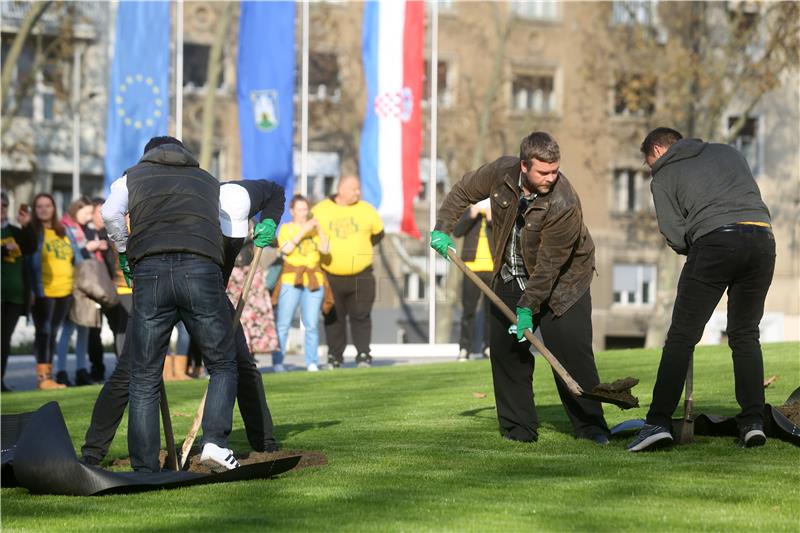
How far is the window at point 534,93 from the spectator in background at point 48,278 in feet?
107

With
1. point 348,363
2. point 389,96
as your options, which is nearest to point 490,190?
point 348,363

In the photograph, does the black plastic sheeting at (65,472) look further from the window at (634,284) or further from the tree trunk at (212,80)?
the window at (634,284)

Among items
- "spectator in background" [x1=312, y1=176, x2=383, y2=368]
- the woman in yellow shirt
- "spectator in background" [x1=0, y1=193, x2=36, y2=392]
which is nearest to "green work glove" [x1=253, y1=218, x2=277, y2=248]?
"spectator in background" [x1=0, y1=193, x2=36, y2=392]

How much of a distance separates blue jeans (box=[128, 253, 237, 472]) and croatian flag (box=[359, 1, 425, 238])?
2050 cm

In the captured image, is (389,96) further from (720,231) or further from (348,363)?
(720,231)

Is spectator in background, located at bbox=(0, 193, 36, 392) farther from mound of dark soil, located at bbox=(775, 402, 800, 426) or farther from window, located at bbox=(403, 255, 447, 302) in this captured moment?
window, located at bbox=(403, 255, 447, 302)

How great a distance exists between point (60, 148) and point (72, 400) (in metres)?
30.3

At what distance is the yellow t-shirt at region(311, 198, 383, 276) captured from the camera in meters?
17.8

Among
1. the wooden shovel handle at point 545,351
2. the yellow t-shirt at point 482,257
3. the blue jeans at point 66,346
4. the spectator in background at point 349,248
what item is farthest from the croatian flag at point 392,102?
the wooden shovel handle at point 545,351

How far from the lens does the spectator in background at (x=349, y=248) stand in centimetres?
1784

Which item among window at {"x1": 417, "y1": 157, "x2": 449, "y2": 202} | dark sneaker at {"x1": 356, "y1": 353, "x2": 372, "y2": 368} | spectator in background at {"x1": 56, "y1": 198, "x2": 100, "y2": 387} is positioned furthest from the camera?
window at {"x1": 417, "y1": 157, "x2": 449, "y2": 202}

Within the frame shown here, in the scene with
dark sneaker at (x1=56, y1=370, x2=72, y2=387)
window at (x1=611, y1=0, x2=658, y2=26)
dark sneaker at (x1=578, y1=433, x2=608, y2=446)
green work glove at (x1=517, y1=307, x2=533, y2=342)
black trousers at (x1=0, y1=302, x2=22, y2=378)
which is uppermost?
window at (x1=611, y1=0, x2=658, y2=26)

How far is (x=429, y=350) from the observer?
23281 millimetres

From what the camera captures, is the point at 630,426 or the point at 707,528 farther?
the point at 630,426
